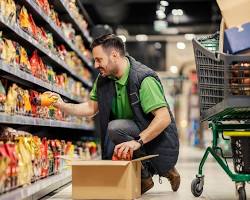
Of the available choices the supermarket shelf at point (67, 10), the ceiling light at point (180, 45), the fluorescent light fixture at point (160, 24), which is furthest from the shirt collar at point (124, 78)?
the ceiling light at point (180, 45)

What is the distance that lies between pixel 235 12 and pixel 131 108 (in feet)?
3.01

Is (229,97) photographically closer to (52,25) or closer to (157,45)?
(52,25)

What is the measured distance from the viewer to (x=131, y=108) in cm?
321

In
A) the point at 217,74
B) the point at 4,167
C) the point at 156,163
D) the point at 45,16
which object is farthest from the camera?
the point at 45,16

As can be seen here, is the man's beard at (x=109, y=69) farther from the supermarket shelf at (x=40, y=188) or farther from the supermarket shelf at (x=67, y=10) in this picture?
the supermarket shelf at (x=67, y=10)

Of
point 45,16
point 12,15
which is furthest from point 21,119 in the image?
point 45,16

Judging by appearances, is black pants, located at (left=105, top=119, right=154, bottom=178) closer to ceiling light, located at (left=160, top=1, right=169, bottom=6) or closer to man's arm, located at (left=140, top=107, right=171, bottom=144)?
man's arm, located at (left=140, top=107, right=171, bottom=144)

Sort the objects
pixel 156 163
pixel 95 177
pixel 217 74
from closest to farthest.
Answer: pixel 217 74 < pixel 95 177 < pixel 156 163

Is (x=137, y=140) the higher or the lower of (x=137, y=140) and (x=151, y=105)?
the lower

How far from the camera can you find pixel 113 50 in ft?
10.4

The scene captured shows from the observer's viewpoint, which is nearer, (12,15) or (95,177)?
(95,177)

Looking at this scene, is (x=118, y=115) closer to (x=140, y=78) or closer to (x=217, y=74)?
(x=140, y=78)

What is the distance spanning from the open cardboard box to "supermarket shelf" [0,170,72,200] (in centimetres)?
25

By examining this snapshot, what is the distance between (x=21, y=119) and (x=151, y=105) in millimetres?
787
